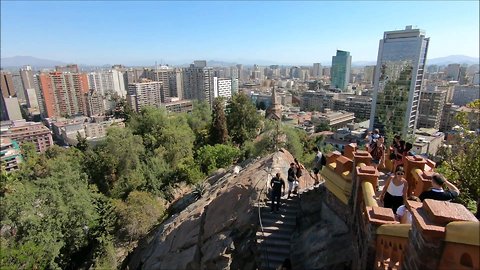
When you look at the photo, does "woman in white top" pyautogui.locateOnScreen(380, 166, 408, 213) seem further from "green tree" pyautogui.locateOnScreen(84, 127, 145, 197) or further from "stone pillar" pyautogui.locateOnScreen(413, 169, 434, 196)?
"green tree" pyautogui.locateOnScreen(84, 127, 145, 197)

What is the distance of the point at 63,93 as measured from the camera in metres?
86.9

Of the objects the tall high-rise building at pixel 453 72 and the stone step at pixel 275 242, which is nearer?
the stone step at pixel 275 242

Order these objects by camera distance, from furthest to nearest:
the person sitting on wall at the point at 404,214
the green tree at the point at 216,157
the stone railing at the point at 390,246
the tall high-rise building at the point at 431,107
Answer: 1. the tall high-rise building at the point at 431,107
2. the green tree at the point at 216,157
3. the person sitting on wall at the point at 404,214
4. the stone railing at the point at 390,246

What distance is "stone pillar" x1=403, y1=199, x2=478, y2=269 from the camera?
2670 mm

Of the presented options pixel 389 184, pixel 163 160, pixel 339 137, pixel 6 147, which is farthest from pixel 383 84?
pixel 6 147

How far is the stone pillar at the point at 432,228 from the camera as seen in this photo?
105 inches

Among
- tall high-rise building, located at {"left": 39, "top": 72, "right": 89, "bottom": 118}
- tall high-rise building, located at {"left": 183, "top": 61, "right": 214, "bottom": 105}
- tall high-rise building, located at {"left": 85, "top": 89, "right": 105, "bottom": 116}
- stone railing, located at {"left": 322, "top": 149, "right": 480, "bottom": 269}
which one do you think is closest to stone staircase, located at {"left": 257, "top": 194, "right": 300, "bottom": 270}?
stone railing, located at {"left": 322, "top": 149, "right": 480, "bottom": 269}

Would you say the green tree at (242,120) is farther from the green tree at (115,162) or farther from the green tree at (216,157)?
the green tree at (115,162)

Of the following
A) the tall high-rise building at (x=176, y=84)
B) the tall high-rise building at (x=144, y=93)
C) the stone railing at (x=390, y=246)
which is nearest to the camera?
the stone railing at (x=390, y=246)

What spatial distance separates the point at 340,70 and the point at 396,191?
15137 centimetres

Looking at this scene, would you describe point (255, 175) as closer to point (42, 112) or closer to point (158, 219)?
point (158, 219)

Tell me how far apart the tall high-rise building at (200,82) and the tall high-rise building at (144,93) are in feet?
35.3

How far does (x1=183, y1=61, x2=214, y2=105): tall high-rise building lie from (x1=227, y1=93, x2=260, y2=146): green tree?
65022 millimetres

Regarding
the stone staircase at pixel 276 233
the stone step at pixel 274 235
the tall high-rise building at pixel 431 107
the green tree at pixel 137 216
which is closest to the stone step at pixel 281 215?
the stone staircase at pixel 276 233
